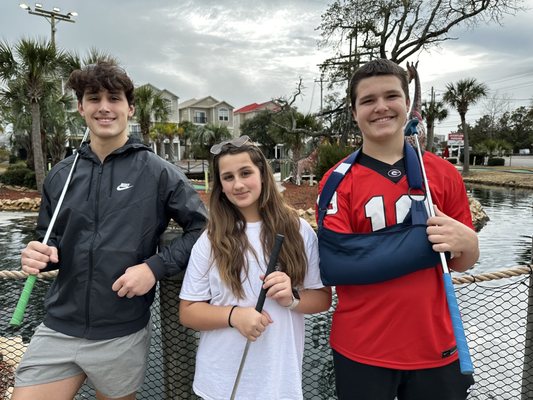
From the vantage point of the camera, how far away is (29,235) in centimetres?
991

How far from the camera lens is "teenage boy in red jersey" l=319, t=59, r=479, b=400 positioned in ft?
4.69

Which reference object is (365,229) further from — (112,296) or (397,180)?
(112,296)

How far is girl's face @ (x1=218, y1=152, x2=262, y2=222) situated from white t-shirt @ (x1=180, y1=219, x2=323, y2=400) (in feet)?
→ 0.52

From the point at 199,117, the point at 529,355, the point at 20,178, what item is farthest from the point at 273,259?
the point at 199,117

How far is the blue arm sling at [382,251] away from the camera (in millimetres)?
1323

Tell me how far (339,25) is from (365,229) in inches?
799

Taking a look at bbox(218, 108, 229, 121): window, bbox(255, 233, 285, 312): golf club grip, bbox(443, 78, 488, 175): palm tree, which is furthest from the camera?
bbox(218, 108, 229, 121): window

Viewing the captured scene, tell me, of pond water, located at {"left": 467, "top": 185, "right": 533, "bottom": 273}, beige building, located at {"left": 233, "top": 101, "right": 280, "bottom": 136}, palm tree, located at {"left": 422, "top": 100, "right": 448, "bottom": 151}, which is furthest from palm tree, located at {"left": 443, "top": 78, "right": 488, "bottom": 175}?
beige building, located at {"left": 233, "top": 101, "right": 280, "bottom": 136}

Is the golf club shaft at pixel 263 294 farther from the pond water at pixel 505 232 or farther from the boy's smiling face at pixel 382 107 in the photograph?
the pond water at pixel 505 232

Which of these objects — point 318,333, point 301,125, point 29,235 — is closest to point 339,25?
point 301,125

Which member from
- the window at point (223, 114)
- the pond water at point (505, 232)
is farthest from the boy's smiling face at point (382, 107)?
the window at point (223, 114)

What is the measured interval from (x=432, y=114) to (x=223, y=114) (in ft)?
83.2

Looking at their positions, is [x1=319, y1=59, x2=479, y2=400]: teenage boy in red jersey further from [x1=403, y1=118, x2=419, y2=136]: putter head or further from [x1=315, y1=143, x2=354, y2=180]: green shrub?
[x1=315, y1=143, x2=354, y2=180]: green shrub

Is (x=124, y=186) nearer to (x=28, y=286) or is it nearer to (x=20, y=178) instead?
(x=28, y=286)
